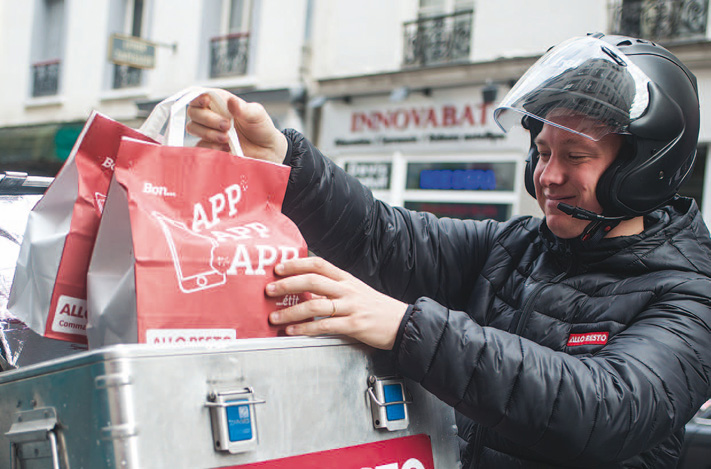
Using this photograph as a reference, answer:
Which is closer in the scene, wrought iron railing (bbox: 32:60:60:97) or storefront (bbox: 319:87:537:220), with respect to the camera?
storefront (bbox: 319:87:537:220)

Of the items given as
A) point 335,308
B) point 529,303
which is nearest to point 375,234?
point 529,303

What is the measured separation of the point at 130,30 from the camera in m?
14.4

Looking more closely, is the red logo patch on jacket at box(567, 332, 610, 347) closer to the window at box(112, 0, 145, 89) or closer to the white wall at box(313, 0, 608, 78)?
the white wall at box(313, 0, 608, 78)

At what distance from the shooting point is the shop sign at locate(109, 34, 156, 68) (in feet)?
38.8

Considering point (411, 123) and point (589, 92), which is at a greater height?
point (411, 123)

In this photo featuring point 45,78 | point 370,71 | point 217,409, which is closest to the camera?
point 217,409

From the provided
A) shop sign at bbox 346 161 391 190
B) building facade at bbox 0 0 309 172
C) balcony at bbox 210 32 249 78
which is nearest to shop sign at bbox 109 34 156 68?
building facade at bbox 0 0 309 172

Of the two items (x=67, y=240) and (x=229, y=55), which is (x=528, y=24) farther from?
(x=67, y=240)

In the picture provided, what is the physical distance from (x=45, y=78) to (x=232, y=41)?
17.1 ft

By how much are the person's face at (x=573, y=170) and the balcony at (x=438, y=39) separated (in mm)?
9011

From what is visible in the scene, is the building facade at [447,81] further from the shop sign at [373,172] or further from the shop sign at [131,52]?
the shop sign at [131,52]

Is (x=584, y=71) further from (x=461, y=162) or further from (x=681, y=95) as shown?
(x=461, y=162)

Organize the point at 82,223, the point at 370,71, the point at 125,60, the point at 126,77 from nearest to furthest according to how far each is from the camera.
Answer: the point at 82,223 → the point at 370,71 → the point at 125,60 → the point at 126,77

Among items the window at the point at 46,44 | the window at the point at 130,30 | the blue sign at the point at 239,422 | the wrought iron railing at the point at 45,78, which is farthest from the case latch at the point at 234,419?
the window at the point at 46,44
